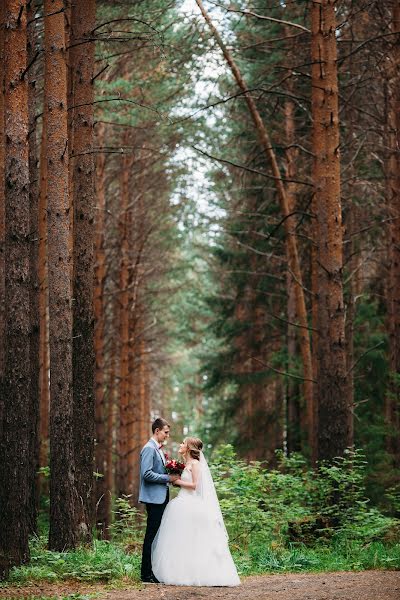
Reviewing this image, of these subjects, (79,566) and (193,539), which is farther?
(79,566)

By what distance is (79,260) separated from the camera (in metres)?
12.3

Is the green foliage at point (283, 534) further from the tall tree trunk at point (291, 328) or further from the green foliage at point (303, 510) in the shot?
the tall tree trunk at point (291, 328)

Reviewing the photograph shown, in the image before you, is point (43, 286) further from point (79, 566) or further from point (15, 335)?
point (79, 566)

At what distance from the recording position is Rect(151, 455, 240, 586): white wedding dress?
9586 millimetres

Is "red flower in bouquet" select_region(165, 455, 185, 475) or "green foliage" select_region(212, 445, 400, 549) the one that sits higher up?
"red flower in bouquet" select_region(165, 455, 185, 475)

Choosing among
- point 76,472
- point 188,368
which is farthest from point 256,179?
point 188,368

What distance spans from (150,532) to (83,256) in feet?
14.4

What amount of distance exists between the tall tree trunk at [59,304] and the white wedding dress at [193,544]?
1565mm

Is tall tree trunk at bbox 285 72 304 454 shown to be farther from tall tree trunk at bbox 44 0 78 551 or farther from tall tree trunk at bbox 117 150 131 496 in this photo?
tall tree trunk at bbox 44 0 78 551

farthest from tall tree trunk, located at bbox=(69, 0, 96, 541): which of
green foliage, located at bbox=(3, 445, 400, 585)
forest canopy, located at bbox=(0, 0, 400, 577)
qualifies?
green foliage, located at bbox=(3, 445, 400, 585)

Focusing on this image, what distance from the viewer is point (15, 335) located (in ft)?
31.3

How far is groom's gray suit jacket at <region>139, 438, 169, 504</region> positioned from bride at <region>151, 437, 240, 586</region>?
221mm

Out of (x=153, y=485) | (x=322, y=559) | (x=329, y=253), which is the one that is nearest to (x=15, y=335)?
(x=153, y=485)

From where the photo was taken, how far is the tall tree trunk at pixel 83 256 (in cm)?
1212
